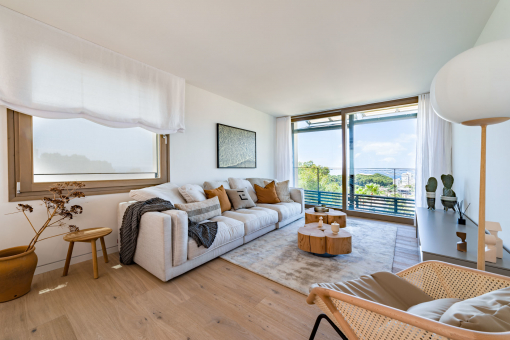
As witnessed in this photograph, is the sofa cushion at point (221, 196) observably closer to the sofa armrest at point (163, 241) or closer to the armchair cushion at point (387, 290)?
the sofa armrest at point (163, 241)

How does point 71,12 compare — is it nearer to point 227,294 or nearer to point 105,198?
point 105,198

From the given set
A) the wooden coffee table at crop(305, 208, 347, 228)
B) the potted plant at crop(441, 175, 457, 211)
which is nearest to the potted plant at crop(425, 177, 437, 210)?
the potted plant at crop(441, 175, 457, 211)

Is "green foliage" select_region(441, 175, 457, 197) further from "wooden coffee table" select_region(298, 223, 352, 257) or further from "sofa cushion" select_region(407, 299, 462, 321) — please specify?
"sofa cushion" select_region(407, 299, 462, 321)

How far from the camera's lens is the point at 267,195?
13.4 ft

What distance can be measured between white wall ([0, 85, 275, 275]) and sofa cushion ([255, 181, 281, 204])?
2.40 ft

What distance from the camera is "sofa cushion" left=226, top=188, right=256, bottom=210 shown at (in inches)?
138

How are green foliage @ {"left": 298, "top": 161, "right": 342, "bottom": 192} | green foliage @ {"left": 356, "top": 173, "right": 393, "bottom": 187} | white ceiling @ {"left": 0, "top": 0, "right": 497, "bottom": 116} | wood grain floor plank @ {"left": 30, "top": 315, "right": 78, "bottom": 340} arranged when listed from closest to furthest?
wood grain floor plank @ {"left": 30, "top": 315, "right": 78, "bottom": 340}
white ceiling @ {"left": 0, "top": 0, "right": 497, "bottom": 116}
green foliage @ {"left": 356, "top": 173, "right": 393, "bottom": 187}
green foliage @ {"left": 298, "top": 161, "right": 342, "bottom": 192}

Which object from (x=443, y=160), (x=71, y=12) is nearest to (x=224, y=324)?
(x=71, y=12)

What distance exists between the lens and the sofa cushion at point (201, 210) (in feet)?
8.13

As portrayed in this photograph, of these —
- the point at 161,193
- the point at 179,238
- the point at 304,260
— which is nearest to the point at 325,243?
the point at 304,260

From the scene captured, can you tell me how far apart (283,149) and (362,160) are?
198 centimetres

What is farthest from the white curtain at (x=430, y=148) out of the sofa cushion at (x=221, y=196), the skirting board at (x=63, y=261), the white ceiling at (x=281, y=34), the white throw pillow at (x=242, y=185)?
the skirting board at (x=63, y=261)

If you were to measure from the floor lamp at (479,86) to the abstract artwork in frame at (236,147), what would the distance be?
349 cm

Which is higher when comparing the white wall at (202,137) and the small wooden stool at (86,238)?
the white wall at (202,137)
